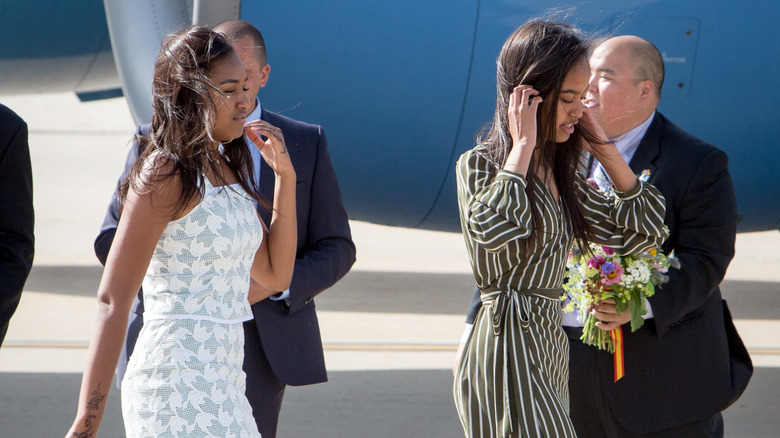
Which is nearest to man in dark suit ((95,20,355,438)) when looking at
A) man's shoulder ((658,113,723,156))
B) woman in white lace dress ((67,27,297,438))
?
woman in white lace dress ((67,27,297,438))

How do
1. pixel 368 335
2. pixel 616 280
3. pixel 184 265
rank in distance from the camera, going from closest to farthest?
pixel 184 265 → pixel 616 280 → pixel 368 335

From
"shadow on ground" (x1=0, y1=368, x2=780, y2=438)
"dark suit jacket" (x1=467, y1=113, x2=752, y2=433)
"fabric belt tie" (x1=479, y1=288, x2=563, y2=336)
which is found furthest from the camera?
"shadow on ground" (x1=0, y1=368, x2=780, y2=438)

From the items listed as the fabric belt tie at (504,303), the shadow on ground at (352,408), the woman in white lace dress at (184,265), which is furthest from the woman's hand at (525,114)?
Answer: the shadow on ground at (352,408)

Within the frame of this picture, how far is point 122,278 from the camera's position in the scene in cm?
194

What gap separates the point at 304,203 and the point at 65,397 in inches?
100

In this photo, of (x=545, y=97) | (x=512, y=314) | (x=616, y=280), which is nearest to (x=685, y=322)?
(x=616, y=280)

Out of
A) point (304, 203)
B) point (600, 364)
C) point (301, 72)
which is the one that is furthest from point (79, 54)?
point (600, 364)

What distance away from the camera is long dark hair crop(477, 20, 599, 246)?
91.7 inches

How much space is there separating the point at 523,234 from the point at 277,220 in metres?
0.57

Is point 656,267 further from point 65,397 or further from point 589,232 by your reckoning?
point 65,397

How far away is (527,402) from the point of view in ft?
7.41

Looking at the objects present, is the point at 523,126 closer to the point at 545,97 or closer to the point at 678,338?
the point at 545,97

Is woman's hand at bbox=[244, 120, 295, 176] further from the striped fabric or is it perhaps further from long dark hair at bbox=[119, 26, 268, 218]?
the striped fabric

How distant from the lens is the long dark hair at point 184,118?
6.57 ft
